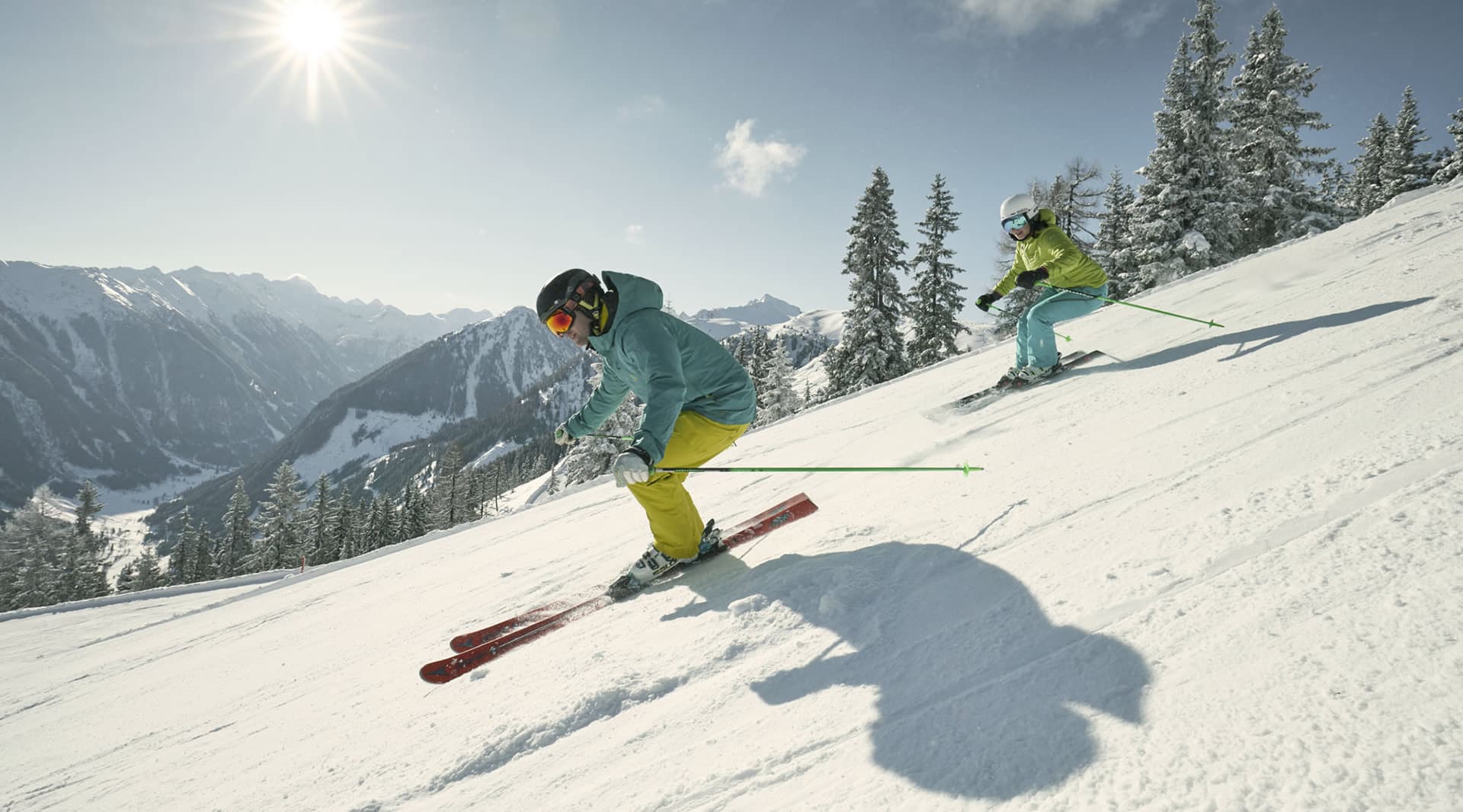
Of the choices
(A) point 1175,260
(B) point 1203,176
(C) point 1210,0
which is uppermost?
(C) point 1210,0

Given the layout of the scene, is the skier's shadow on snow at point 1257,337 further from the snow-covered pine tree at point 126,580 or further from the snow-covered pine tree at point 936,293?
the snow-covered pine tree at point 126,580

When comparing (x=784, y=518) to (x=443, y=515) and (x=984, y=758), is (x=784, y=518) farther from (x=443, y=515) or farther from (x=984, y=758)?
(x=443, y=515)

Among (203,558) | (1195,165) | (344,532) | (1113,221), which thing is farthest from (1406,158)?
(203,558)

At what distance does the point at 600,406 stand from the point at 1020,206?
5.37 m

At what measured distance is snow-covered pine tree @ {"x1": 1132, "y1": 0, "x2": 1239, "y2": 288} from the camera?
72.9 ft

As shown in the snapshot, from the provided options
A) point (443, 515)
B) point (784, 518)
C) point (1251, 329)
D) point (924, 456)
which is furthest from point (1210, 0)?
point (443, 515)

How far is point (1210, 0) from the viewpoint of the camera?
22.2 m

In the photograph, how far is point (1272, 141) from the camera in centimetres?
2394

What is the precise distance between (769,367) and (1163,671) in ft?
122

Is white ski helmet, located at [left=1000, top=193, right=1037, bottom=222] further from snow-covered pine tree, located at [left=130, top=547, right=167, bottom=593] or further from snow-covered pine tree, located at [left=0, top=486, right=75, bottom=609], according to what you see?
snow-covered pine tree, located at [left=130, top=547, right=167, bottom=593]

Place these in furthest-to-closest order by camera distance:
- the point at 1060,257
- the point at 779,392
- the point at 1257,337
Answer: the point at 779,392 → the point at 1060,257 → the point at 1257,337

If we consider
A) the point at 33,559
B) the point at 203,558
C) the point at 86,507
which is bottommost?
the point at 203,558

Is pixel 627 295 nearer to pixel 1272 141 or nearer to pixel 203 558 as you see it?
pixel 1272 141

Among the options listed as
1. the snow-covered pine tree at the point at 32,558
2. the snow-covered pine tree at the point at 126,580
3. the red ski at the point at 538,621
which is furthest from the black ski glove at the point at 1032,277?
the snow-covered pine tree at the point at 126,580
